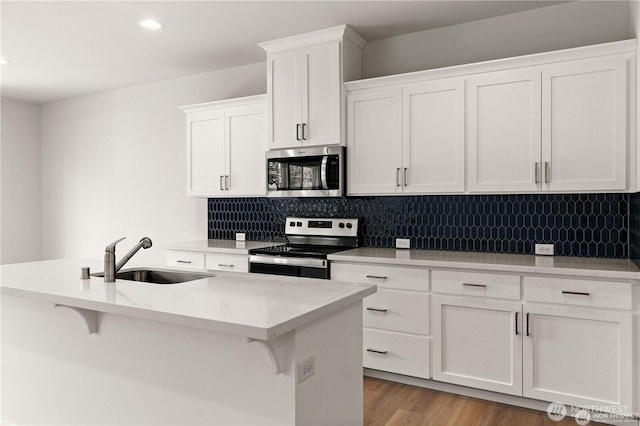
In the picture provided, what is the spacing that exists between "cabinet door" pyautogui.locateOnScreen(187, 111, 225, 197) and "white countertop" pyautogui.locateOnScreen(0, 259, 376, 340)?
205cm

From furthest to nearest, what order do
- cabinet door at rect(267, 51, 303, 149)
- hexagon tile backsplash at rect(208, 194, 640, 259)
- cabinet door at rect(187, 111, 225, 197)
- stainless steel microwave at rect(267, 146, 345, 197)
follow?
1. cabinet door at rect(187, 111, 225, 197)
2. cabinet door at rect(267, 51, 303, 149)
3. stainless steel microwave at rect(267, 146, 345, 197)
4. hexagon tile backsplash at rect(208, 194, 640, 259)

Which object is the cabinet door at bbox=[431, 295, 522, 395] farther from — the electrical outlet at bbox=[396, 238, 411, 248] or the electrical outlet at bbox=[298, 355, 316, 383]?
the electrical outlet at bbox=[298, 355, 316, 383]

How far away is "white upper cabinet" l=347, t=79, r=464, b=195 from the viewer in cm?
327

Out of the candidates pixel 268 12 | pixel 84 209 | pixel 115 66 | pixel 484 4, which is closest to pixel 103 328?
pixel 268 12

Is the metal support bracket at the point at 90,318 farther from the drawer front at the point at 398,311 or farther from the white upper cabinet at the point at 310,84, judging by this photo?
the white upper cabinet at the point at 310,84

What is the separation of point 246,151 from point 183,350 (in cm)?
255

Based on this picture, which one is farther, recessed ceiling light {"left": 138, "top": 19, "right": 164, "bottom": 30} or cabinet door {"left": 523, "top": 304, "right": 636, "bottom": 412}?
recessed ceiling light {"left": 138, "top": 19, "right": 164, "bottom": 30}

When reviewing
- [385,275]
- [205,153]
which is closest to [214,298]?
[385,275]

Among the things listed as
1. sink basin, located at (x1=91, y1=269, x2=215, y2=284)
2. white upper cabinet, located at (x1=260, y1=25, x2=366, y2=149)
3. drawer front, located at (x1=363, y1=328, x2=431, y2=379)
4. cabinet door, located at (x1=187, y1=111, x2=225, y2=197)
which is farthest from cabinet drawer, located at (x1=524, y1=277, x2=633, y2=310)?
cabinet door, located at (x1=187, y1=111, x2=225, y2=197)

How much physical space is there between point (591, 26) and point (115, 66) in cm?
414

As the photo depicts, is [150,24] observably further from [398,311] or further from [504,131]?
[398,311]

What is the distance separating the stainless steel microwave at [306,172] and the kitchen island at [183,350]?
151 centimetres

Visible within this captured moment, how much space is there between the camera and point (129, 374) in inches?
82.4

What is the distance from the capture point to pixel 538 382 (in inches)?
110
